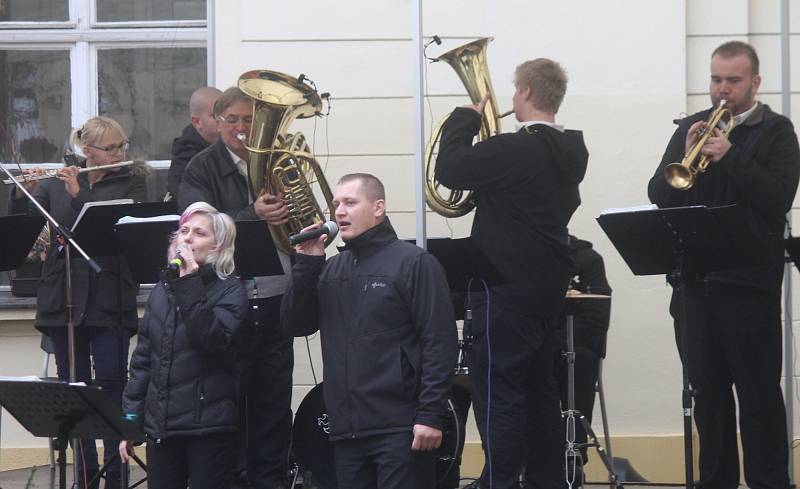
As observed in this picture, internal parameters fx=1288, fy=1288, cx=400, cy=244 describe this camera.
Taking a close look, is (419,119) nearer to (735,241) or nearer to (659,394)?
(735,241)

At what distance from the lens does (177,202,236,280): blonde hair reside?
5.70m

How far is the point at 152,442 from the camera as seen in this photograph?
5.48 meters

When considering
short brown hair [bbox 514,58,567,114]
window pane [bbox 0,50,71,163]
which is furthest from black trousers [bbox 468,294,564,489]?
window pane [bbox 0,50,71,163]

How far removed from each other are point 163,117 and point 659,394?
3672mm

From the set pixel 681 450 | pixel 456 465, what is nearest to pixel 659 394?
pixel 681 450

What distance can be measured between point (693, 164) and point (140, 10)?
4.13 m

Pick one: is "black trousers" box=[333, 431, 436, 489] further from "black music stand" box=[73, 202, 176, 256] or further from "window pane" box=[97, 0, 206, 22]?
"window pane" box=[97, 0, 206, 22]

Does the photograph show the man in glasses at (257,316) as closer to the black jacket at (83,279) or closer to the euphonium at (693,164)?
the black jacket at (83,279)

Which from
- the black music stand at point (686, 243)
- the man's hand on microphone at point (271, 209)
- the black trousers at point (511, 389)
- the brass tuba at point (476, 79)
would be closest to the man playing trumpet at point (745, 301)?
the black music stand at point (686, 243)

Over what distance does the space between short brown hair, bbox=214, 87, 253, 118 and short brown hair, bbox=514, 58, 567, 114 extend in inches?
56.2

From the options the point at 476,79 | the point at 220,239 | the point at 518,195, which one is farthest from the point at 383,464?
the point at 476,79

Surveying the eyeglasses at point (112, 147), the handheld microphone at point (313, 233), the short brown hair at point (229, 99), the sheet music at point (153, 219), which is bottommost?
the handheld microphone at point (313, 233)

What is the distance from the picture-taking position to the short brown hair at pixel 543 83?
6.19 metres

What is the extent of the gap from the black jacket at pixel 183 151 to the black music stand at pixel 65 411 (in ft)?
6.48
